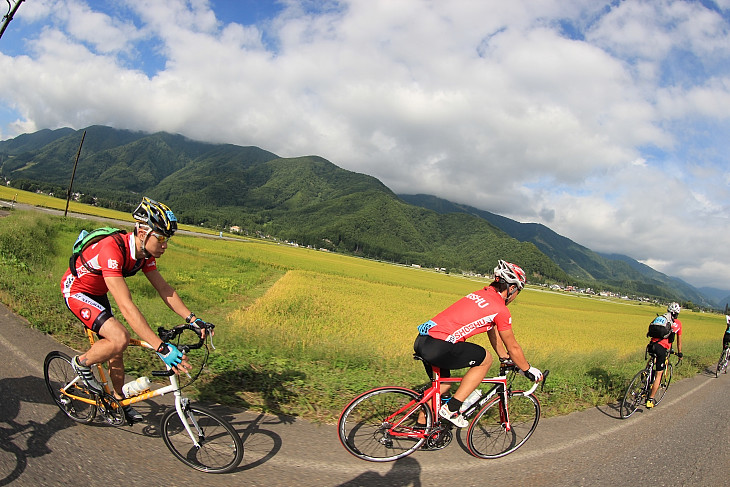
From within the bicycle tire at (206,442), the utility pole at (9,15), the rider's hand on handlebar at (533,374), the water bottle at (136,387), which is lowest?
the bicycle tire at (206,442)

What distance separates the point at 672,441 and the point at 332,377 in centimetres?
522

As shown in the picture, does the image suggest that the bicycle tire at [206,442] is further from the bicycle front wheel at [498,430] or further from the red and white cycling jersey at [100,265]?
the bicycle front wheel at [498,430]

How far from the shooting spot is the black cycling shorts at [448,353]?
145 inches

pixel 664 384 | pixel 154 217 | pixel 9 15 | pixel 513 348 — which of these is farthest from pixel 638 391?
pixel 9 15

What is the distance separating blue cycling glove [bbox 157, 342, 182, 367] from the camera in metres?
2.89

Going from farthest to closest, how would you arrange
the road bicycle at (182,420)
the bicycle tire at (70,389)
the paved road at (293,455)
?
the bicycle tire at (70,389)
the road bicycle at (182,420)
the paved road at (293,455)

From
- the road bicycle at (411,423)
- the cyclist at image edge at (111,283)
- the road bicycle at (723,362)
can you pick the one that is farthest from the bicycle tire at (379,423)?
the road bicycle at (723,362)

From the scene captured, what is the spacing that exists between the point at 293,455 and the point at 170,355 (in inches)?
60.3

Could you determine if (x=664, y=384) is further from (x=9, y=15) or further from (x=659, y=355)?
(x=9, y=15)

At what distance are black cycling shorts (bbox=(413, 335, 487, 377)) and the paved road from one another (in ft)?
3.52

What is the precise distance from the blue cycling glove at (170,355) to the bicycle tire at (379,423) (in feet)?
5.68

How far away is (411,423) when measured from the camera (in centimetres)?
389

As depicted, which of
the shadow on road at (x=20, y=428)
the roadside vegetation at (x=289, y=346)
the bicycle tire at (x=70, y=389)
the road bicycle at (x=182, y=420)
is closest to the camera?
the shadow on road at (x=20, y=428)

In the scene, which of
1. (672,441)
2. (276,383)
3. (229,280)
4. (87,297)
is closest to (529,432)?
(672,441)
